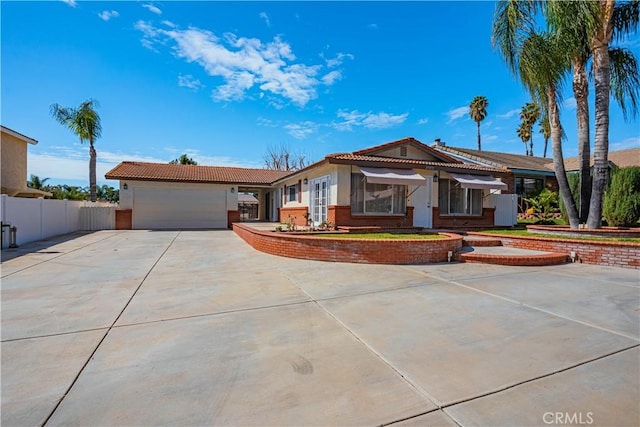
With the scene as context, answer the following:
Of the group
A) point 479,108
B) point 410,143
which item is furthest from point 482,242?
point 479,108

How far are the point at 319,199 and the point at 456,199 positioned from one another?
8630 millimetres

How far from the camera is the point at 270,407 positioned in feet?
9.66

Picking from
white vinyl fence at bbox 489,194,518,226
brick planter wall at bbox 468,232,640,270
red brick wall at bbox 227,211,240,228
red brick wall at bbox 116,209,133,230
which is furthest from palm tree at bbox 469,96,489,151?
red brick wall at bbox 116,209,133,230

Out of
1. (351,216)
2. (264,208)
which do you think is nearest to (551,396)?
(351,216)

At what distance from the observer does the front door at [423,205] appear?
1738 cm

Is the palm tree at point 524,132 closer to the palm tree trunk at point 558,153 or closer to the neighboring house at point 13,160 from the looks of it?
the palm tree trunk at point 558,153

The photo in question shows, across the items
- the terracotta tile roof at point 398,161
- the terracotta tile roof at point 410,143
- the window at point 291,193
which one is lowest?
the window at point 291,193

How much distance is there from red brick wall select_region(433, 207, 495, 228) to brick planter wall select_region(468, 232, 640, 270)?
5.63 meters

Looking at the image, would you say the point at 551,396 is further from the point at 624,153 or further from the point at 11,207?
the point at 624,153

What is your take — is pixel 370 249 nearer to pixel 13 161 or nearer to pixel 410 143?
pixel 410 143

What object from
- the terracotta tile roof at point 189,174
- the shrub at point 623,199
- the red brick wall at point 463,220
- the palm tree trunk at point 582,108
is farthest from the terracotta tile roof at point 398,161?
the terracotta tile roof at point 189,174

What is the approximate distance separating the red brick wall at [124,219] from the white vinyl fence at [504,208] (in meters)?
26.2

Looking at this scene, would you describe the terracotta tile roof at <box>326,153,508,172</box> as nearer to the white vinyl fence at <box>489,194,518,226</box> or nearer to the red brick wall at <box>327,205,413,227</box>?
the white vinyl fence at <box>489,194,518,226</box>

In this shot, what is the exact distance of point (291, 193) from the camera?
23.8 meters
